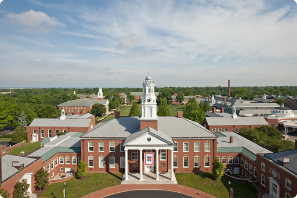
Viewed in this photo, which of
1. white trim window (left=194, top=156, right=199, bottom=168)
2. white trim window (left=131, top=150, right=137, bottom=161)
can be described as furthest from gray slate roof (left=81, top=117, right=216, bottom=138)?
white trim window (left=194, top=156, right=199, bottom=168)

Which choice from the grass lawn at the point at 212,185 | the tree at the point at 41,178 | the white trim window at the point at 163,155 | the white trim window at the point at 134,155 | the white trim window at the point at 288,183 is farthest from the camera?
the white trim window at the point at 163,155

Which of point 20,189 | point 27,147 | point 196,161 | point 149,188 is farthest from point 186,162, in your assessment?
point 27,147

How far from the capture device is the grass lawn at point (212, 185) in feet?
86.8

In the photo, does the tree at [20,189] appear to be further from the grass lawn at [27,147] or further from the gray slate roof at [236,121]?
the gray slate roof at [236,121]

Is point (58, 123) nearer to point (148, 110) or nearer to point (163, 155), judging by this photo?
point (148, 110)

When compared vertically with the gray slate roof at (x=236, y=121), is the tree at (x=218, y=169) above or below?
below

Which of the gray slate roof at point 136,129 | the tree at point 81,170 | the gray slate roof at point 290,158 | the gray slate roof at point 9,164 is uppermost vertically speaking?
the gray slate roof at point 136,129

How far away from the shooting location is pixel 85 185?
29.0 meters

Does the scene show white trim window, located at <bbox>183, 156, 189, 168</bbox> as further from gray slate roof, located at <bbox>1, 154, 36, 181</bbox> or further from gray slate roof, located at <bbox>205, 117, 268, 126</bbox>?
gray slate roof, located at <bbox>205, 117, 268, 126</bbox>

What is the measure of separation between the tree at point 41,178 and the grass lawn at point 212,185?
2078 centimetres

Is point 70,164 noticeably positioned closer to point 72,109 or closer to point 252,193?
point 252,193

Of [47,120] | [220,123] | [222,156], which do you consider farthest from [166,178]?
[47,120]

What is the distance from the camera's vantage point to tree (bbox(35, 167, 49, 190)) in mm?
27172

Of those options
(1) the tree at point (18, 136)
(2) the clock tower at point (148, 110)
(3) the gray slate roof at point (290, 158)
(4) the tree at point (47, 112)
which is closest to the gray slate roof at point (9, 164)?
(2) the clock tower at point (148, 110)
